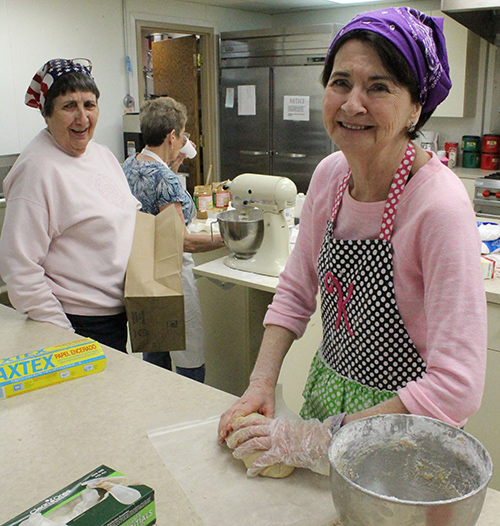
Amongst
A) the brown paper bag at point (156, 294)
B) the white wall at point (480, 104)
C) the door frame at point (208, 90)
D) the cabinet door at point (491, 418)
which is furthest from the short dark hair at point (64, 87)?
the white wall at point (480, 104)

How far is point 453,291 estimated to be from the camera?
0.89m

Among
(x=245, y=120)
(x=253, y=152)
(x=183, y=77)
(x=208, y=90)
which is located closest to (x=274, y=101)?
(x=245, y=120)

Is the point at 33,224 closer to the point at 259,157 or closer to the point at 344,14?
the point at 259,157

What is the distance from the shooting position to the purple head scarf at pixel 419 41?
91 centimetres

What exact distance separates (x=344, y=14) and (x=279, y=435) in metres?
→ 5.39

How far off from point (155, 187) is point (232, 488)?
5.62ft

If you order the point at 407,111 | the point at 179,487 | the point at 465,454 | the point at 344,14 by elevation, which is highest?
the point at 344,14

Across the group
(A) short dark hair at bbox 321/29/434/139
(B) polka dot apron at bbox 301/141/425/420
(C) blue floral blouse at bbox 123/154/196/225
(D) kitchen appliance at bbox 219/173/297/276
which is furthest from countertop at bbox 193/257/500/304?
(A) short dark hair at bbox 321/29/434/139

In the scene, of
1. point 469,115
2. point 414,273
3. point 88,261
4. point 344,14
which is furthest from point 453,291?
point 344,14

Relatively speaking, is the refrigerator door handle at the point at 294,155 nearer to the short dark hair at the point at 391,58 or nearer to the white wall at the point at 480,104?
the white wall at the point at 480,104

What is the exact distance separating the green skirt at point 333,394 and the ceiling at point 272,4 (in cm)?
459

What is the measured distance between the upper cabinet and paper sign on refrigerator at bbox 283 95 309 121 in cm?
113

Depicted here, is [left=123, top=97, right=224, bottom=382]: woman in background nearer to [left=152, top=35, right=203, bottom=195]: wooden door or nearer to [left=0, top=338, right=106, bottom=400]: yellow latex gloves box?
[left=0, top=338, right=106, bottom=400]: yellow latex gloves box

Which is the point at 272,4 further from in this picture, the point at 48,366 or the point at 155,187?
the point at 48,366
